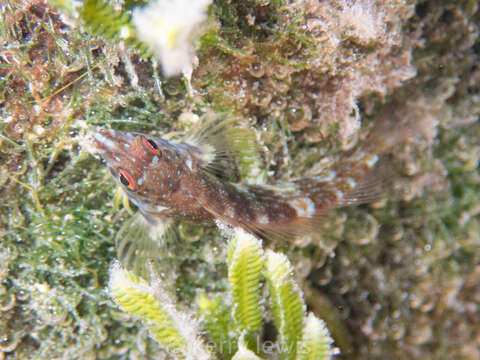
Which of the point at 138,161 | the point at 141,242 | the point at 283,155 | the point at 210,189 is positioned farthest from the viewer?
the point at 283,155

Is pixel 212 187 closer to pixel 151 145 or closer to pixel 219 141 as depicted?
pixel 219 141

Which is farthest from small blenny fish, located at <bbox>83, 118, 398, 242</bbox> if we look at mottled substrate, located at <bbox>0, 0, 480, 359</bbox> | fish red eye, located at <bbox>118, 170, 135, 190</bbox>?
mottled substrate, located at <bbox>0, 0, 480, 359</bbox>

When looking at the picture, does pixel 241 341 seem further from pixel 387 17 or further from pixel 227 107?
pixel 387 17

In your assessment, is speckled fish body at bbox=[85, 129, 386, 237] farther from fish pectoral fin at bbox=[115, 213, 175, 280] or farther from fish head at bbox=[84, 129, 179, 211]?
fish pectoral fin at bbox=[115, 213, 175, 280]

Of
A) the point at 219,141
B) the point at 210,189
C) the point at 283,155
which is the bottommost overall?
the point at 210,189

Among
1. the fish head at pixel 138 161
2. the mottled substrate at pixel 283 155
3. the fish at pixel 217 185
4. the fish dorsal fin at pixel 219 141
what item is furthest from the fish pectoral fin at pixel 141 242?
the fish dorsal fin at pixel 219 141

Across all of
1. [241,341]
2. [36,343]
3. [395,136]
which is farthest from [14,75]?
[395,136]

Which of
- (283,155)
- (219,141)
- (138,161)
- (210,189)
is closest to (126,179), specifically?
(138,161)
